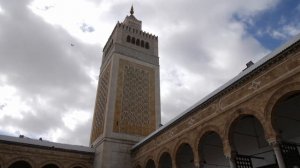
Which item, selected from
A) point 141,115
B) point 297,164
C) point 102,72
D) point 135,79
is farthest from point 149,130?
point 297,164

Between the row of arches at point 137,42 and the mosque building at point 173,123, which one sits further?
→ the row of arches at point 137,42

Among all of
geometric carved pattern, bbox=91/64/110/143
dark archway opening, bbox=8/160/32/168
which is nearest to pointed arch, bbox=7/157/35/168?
dark archway opening, bbox=8/160/32/168

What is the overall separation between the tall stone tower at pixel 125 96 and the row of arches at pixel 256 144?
3.37 m

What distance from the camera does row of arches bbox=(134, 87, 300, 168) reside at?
27.8 ft

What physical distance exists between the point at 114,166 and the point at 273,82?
12301 mm

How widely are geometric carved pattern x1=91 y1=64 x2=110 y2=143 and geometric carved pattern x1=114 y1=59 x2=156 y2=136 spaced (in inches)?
54.9

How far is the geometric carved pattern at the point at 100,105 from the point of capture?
2079 centimetres

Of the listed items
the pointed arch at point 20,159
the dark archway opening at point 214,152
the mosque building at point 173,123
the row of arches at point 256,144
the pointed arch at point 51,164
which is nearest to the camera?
the row of arches at point 256,144

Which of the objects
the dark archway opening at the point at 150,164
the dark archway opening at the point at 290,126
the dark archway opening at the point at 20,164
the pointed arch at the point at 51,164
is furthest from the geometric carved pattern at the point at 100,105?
the dark archway opening at the point at 290,126

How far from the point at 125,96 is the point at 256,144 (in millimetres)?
Result: 10980

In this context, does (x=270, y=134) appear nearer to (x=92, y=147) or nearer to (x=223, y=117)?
(x=223, y=117)

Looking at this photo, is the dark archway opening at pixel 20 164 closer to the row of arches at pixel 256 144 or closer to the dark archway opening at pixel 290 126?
the row of arches at pixel 256 144

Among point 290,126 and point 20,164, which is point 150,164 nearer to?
point 20,164

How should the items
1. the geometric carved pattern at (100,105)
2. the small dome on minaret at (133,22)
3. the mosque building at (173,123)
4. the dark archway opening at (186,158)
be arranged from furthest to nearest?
1. the small dome on minaret at (133,22)
2. the geometric carved pattern at (100,105)
3. the dark archway opening at (186,158)
4. the mosque building at (173,123)
